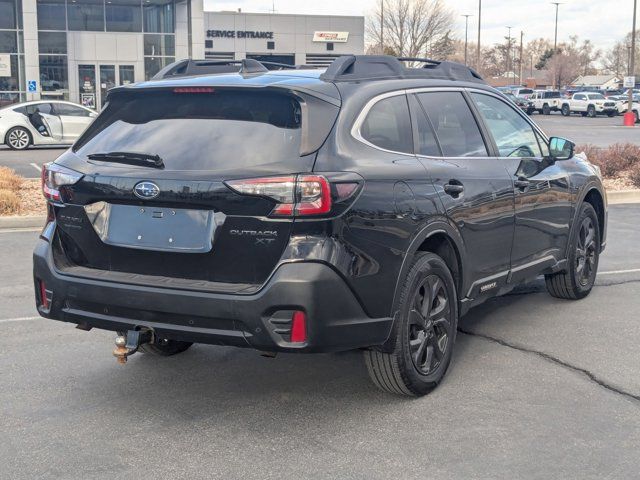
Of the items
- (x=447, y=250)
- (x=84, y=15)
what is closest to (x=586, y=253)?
(x=447, y=250)

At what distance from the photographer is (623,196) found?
14414 millimetres

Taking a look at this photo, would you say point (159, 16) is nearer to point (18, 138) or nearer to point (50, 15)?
point (50, 15)

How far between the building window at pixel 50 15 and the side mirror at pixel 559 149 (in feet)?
116

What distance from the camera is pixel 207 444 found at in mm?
4230

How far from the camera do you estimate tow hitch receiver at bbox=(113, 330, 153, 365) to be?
4418mm

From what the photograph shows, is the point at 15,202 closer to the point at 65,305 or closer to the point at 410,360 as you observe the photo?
the point at 65,305

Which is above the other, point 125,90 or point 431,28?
point 431,28

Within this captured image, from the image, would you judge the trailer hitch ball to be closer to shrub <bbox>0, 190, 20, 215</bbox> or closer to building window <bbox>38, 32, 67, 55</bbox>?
shrub <bbox>0, 190, 20, 215</bbox>

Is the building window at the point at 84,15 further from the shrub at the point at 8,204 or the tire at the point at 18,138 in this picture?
the shrub at the point at 8,204

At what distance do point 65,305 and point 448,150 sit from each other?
7.84ft

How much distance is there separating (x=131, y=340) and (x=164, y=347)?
122cm

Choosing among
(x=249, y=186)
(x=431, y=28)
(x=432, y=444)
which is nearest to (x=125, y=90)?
(x=249, y=186)

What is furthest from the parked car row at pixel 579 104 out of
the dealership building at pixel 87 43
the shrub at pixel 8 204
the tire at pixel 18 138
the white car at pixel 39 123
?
the shrub at pixel 8 204

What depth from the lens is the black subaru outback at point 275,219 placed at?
412cm
